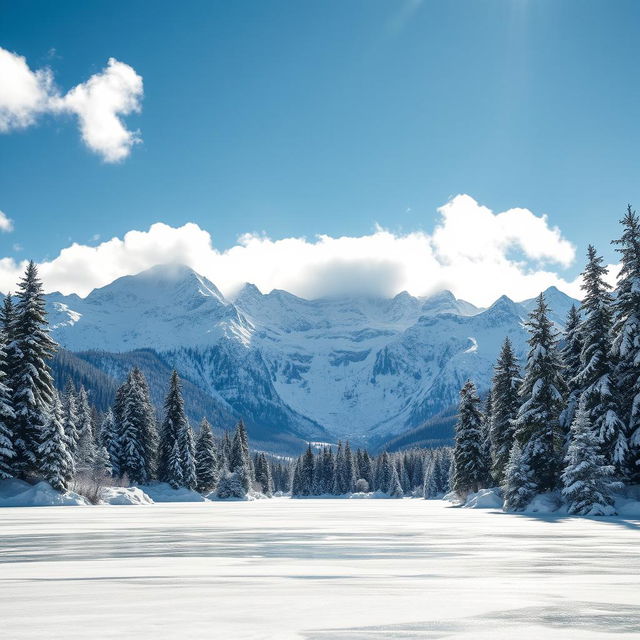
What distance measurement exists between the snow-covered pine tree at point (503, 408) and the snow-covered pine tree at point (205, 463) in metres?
49.6

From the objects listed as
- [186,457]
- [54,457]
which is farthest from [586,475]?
[186,457]

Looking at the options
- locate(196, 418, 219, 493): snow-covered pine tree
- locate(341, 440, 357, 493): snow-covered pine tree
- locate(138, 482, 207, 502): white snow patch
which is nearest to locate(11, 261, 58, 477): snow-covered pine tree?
locate(138, 482, 207, 502): white snow patch

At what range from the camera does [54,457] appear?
49750 mm

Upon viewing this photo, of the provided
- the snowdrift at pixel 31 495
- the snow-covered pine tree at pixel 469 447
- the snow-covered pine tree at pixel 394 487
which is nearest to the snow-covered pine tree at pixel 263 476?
the snow-covered pine tree at pixel 394 487

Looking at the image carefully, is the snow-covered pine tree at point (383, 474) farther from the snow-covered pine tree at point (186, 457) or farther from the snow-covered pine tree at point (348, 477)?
the snow-covered pine tree at point (186, 457)

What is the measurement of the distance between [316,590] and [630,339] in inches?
1376

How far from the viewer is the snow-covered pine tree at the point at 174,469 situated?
273ft

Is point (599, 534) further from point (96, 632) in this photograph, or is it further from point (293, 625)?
point (96, 632)

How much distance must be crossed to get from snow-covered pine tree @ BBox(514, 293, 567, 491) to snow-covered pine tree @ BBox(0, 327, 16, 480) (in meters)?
36.6

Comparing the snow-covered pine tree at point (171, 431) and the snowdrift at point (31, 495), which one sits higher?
the snow-covered pine tree at point (171, 431)

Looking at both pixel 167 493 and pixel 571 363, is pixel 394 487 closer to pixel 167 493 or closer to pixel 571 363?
pixel 167 493

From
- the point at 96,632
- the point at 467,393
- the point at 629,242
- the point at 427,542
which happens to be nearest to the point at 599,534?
the point at 427,542

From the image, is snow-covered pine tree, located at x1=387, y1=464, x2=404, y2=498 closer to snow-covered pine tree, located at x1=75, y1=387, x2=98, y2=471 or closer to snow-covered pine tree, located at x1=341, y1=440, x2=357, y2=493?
snow-covered pine tree, located at x1=341, y1=440, x2=357, y2=493

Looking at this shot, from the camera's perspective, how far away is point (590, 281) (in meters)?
43.9
